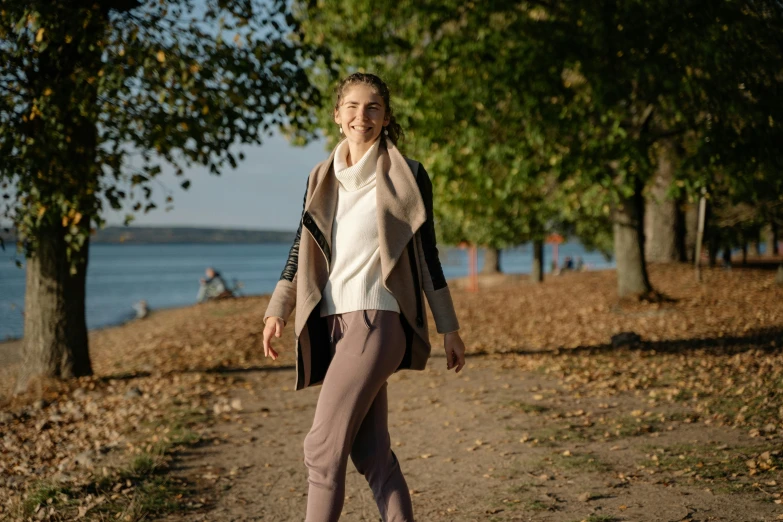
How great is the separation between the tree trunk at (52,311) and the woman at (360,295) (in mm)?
7061

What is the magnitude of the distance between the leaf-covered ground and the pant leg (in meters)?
1.44

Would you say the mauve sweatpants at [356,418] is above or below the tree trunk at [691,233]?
below

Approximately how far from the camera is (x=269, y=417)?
820cm

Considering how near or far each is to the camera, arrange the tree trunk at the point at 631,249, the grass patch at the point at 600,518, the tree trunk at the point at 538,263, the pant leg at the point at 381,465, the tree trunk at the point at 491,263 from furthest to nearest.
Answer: the tree trunk at the point at 491,263 → the tree trunk at the point at 538,263 → the tree trunk at the point at 631,249 → the grass patch at the point at 600,518 → the pant leg at the point at 381,465

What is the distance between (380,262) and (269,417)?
5263 mm

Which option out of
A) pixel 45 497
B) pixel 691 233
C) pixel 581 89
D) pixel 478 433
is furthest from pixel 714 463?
pixel 691 233

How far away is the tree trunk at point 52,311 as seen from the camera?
9727 millimetres

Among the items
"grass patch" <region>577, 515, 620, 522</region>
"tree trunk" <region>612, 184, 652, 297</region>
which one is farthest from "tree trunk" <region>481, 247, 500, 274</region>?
"grass patch" <region>577, 515, 620, 522</region>

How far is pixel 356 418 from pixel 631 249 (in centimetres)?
1290

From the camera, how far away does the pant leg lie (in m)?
3.38

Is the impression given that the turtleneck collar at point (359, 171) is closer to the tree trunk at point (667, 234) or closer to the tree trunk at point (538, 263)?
the tree trunk at point (667, 234)

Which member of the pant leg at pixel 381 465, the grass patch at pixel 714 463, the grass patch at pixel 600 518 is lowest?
the grass patch at pixel 600 518

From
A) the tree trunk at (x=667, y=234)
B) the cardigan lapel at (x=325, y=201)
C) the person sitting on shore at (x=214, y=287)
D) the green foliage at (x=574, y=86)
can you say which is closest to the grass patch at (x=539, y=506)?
the cardigan lapel at (x=325, y=201)

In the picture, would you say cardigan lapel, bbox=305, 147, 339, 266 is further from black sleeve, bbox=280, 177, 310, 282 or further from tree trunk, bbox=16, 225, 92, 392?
tree trunk, bbox=16, 225, 92, 392
